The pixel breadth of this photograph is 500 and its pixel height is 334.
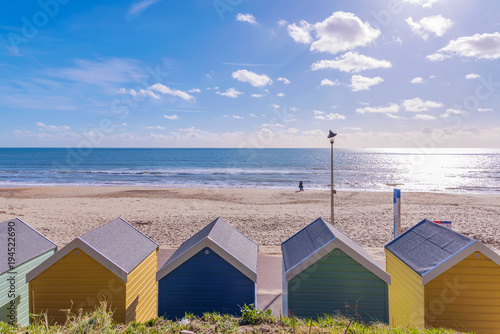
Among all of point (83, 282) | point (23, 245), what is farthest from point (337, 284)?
point (23, 245)

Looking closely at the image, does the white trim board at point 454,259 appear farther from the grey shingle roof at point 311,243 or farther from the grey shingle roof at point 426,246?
the grey shingle roof at point 311,243

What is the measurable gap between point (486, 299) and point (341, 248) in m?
2.53

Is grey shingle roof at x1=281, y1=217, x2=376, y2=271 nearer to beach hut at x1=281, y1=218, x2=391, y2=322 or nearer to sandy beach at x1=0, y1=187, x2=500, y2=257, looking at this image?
beach hut at x1=281, y1=218, x2=391, y2=322

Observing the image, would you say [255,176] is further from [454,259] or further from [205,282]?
[454,259]

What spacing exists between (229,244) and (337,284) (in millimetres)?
2269

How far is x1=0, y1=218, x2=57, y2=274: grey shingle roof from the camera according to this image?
630 centimetres

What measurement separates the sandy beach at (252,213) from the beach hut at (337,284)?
7.21 meters

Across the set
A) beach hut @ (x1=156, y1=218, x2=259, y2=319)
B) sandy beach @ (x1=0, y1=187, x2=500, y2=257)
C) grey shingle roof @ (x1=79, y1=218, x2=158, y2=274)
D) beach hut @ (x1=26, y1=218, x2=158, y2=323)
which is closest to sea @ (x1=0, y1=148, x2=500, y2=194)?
sandy beach @ (x1=0, y1=187, x2=500, y2=257)

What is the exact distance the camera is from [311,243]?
6.55 metres

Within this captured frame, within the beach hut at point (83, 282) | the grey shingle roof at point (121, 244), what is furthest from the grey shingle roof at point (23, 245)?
the grey shingle roof at point (121, 244)

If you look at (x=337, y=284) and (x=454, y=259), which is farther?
(x=337, y=284)

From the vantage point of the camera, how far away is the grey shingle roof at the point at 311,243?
6031 millimetres

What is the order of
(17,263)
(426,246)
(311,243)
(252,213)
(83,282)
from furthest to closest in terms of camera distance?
(252,213) < (311,243) < (17,263) < (426,246) < (83,282)

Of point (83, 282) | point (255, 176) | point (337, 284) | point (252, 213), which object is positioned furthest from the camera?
point (255, 176)
